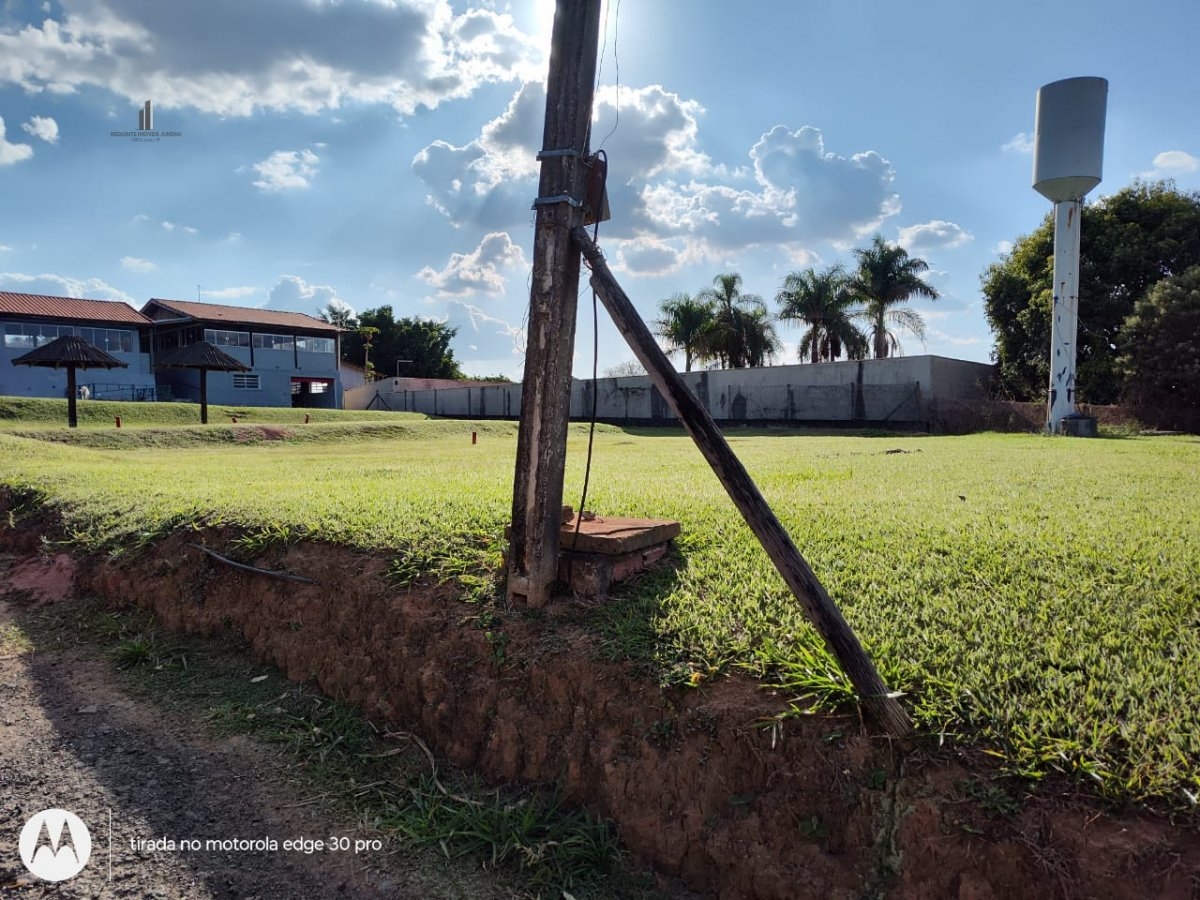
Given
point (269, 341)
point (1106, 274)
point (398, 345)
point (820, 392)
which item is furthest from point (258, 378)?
point (1106, 274)

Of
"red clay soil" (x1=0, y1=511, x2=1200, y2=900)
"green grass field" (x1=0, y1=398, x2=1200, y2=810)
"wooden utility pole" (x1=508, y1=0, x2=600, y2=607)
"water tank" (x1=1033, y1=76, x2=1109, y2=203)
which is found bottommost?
"red clay soil" (x1=0, y1=511, x2=1200, y2=900)

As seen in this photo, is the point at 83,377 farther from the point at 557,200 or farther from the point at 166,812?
the point at 557,200

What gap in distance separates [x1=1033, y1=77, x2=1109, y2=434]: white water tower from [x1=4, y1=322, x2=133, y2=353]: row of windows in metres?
34.6

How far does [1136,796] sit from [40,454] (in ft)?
43.0

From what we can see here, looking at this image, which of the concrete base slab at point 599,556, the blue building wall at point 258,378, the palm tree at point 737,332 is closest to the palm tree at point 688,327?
the palm tree at point 737,332

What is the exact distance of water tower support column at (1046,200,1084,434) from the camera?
64.6 ft

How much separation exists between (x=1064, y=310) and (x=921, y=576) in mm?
20462

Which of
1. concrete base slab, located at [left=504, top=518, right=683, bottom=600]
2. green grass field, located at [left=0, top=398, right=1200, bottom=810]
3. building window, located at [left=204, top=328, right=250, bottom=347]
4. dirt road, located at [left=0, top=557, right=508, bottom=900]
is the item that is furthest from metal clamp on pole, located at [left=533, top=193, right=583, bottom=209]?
building window, located at [left=204, top=328, right=250, bottom=347]

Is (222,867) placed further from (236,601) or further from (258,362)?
(258,362)

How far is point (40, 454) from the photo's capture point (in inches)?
423

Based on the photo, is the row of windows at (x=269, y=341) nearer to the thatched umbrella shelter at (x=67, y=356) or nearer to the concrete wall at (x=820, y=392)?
the concrete wall at (x=820, y=392)

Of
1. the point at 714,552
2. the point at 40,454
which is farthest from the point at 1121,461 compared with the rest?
the point at 40,454

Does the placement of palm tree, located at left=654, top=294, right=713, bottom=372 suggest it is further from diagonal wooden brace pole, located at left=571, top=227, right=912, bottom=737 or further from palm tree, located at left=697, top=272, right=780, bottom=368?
diagonal wooden brace pole, located at left=571, top=227, right=912, bottom=737

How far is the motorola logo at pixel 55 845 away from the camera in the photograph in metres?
2.59
